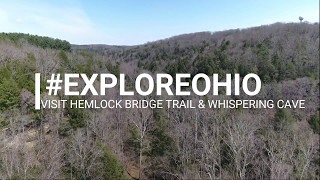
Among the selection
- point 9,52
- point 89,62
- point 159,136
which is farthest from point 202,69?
point 9,52

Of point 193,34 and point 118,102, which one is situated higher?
point 193,34

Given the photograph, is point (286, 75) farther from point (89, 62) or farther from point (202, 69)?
point (89, 62)

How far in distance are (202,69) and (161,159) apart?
31957mm

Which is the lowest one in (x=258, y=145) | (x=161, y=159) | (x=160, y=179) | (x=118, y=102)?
(x=160, y=179)

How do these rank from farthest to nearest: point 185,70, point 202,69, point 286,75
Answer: point 185,70
point 202,69
point 286,75

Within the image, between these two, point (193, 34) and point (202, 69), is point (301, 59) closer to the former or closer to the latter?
point (202, 69)

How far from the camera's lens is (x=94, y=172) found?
25422 mm

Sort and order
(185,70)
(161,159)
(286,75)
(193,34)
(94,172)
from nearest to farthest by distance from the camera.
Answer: (94,172)
(161,159)
(286,75)
(185,70)
(193,34)

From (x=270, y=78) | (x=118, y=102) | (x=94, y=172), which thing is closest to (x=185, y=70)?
(x=270, y=78)

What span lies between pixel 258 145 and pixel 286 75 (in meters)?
23.8

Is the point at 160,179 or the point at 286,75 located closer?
the point at 160,179

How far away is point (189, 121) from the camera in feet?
118

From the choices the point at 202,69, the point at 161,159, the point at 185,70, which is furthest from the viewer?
the point at 185,70

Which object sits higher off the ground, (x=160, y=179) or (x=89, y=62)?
(x=89, y=62)
